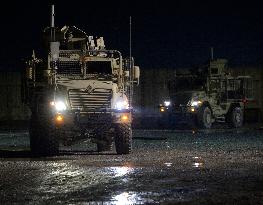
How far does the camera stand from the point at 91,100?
1775cm

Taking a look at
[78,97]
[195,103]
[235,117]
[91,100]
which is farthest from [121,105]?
[235,117]

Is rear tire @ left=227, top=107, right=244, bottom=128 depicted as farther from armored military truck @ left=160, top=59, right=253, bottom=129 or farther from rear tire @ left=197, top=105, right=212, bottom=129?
rear tire @ left=197, top=105, right=212, bottom=129

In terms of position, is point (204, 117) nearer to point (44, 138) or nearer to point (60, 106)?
point (60, 106)

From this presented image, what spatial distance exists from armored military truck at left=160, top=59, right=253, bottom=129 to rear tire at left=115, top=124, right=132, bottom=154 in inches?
540

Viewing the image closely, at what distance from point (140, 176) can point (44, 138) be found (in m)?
5.60

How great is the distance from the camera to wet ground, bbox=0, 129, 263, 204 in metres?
9.93

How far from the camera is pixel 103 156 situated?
1741 cm

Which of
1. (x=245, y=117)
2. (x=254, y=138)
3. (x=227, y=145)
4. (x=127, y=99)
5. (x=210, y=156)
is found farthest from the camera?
(x=245, y=117)

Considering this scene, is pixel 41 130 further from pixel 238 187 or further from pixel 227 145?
pixel 238 187

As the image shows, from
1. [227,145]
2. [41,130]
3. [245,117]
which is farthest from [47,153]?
[245,117]

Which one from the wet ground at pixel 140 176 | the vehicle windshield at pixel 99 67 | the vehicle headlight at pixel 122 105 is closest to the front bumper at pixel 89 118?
the vehicle headlight at pixel 122 105

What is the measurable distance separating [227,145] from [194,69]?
12449 mm

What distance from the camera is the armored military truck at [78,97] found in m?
17.5

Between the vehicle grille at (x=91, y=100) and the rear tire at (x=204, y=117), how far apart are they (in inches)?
547
